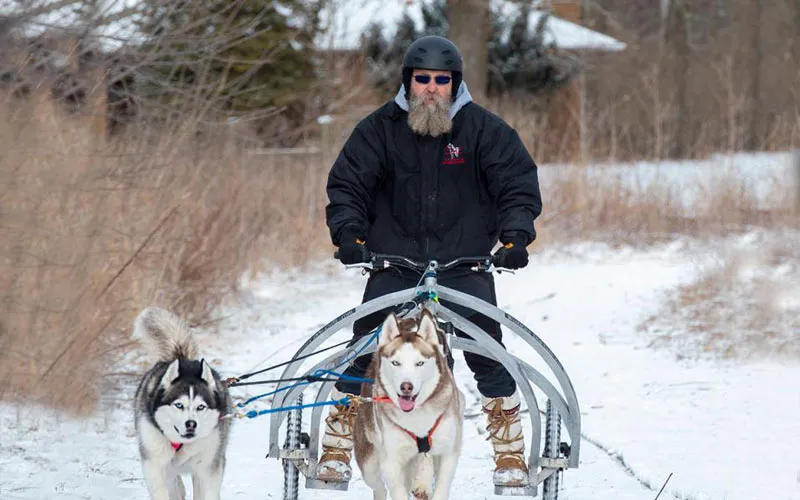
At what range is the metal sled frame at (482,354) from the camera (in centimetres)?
458

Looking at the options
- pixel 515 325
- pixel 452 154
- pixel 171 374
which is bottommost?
pixel 171 374

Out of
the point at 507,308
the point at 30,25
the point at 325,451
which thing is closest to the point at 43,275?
the point at 30,25

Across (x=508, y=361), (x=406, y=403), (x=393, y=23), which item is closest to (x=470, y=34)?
(x=393, y=23)

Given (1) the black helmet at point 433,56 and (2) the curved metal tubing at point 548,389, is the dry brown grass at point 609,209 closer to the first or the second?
(1) the black helmet at point 433,56

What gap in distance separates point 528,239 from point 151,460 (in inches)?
68.9

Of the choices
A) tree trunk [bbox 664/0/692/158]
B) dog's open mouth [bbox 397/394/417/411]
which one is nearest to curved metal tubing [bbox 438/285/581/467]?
dog's open mouth [bbox 397/394/417/411]

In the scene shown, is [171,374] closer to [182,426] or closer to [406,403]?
[182,426]

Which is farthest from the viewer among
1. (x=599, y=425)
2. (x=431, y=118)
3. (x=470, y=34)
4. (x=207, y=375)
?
(x=470, y=34)

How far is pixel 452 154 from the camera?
510 cm

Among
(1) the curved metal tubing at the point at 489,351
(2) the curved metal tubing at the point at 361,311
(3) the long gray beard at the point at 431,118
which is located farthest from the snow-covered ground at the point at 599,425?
(3) the long gray beard at the point at 431,118

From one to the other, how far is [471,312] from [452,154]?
70cm

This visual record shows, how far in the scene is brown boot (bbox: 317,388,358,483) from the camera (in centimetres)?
498

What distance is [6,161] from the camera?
618 cm

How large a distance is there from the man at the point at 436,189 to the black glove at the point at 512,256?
0.84 feet
